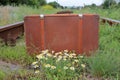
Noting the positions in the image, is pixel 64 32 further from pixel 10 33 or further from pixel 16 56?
pixel 10 33

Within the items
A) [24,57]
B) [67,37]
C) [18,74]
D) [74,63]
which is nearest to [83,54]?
[67,37]

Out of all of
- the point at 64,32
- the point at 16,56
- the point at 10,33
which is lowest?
the point at 16,56

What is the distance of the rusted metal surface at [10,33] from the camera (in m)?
8.01

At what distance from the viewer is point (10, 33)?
863 cm

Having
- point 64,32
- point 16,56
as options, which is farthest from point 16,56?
point 64,32

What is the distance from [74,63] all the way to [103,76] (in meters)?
0.61

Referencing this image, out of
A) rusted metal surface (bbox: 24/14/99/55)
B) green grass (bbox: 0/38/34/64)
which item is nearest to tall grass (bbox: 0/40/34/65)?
green grass (bbox: 0/38/34/64)

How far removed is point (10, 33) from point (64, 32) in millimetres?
3525

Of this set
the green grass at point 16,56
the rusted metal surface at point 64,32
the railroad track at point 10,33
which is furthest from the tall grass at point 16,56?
the railroad track at point 10,33

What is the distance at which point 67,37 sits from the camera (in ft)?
18.0

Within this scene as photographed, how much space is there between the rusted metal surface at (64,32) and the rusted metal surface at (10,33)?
2.37 metres

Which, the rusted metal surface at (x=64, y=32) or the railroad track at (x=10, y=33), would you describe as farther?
the railroad track at (x=10, y=33)

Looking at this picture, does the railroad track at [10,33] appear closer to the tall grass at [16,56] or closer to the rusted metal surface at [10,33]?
the rusted metal surface at [10,33]

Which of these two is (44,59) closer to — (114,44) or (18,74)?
(18,74)
